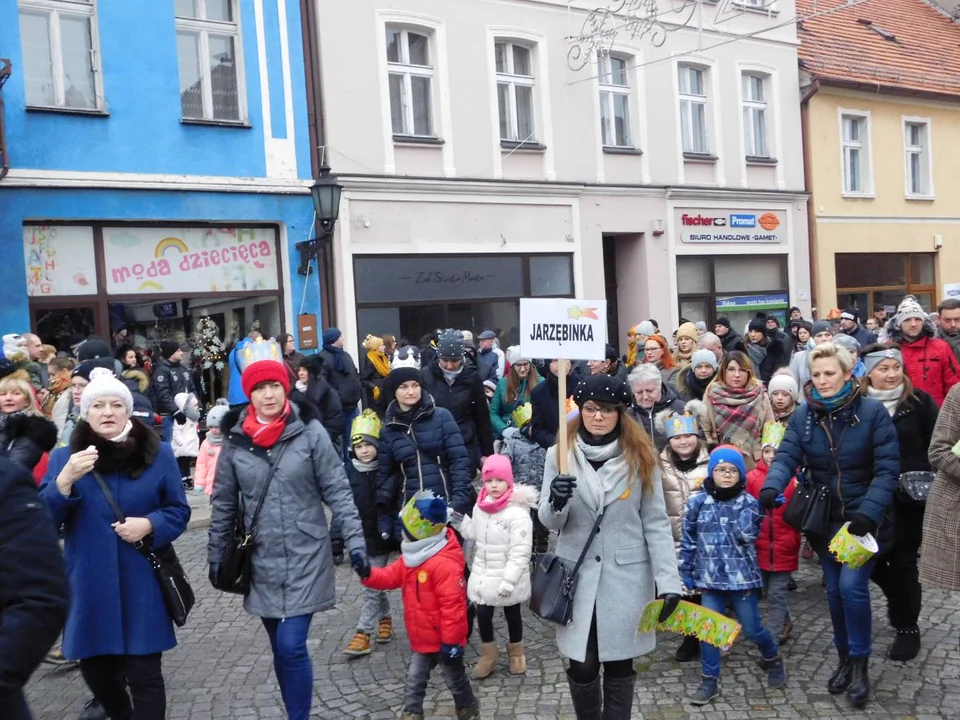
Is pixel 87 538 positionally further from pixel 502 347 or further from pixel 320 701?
pixel 502 347

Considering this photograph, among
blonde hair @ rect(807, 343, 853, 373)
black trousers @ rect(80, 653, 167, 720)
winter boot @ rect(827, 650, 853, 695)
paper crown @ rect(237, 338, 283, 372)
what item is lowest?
winter boot @ rect(827, 650, 853, 695)

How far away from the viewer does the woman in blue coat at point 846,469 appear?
4.80 m

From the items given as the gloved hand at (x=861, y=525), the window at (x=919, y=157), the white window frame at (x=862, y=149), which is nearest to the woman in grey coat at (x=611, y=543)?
the gloved hand at (x=861, y=525)

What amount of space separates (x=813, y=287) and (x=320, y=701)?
59.7 ft

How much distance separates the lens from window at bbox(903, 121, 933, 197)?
2340 centimetres

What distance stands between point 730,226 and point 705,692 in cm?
1595

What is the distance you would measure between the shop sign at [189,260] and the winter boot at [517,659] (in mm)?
9341

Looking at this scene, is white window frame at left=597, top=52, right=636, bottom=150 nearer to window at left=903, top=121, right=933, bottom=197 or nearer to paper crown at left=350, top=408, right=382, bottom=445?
window at left=903, top=121, right=933, bottom=197

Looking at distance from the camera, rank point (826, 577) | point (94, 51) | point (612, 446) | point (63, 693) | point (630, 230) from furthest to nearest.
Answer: point (630, 230)
point (94, 51)
point (63, 693)
point (826, 577)
point (612, 446)

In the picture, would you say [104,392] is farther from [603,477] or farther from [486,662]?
[486,662]

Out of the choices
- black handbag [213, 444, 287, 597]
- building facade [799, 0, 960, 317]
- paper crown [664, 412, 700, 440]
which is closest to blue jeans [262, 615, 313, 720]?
black handbag [213, 444, 287, 597]

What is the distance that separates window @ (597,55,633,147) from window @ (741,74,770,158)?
3.25 m

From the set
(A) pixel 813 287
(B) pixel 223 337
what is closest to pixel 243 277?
(B) pixel 223 337

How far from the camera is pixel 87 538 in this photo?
4.16 metres
